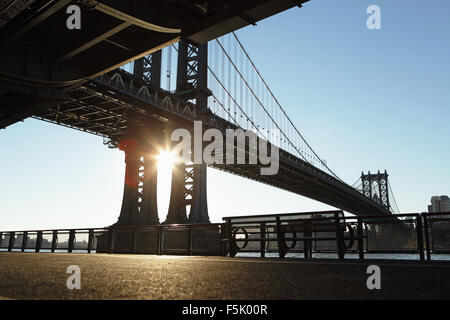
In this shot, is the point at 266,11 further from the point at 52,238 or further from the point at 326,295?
the point at 52,238

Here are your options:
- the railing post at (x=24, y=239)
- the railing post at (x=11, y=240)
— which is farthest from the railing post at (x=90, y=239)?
the railing post at (x=11, y=240)

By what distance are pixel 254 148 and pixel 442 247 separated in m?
29.7

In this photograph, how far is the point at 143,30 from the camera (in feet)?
30.4

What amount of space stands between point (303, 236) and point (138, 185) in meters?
24.1

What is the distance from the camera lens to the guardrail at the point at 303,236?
764 centimetres

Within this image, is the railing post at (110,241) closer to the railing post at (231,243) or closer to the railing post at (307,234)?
the railing post at (231,243)

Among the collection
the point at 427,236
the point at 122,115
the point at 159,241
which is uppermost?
the point at 122,115

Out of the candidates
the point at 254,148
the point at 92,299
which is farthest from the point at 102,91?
the point at 92,299

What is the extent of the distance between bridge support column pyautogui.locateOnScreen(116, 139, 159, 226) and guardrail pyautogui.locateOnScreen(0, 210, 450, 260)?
1671cm

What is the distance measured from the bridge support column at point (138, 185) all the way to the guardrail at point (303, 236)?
16707 millimetres

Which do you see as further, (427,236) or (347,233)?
(347,233)

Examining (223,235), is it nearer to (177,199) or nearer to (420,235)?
(420,235)

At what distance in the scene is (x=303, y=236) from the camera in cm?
848

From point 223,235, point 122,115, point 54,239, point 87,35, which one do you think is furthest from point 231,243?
point 122,115
